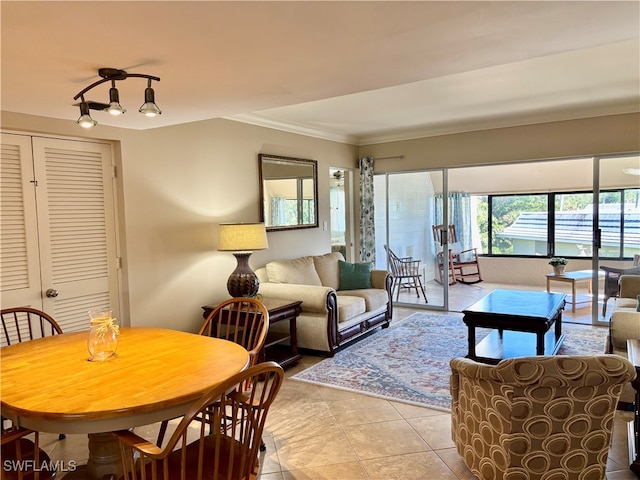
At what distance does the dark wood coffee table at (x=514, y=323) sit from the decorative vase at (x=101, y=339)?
294 cm

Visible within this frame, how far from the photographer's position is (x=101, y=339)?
6.77ft

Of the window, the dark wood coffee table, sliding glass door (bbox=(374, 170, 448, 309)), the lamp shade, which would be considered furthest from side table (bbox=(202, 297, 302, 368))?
the window

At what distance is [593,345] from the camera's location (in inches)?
179

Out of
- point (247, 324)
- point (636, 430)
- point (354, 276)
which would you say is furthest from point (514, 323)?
point (247, 324)

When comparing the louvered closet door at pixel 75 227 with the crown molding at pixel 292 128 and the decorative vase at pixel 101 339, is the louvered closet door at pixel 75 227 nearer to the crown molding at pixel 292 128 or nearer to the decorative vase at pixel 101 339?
the decorative vase at pixel 101 339

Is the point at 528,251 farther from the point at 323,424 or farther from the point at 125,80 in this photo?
the point at 125,80

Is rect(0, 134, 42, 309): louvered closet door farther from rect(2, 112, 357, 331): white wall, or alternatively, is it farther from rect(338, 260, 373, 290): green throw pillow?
rect(338, 260, 373, 290): green throw pillow

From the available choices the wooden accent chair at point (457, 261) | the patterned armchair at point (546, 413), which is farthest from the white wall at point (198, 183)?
the patterned armchair at point (546, 413)

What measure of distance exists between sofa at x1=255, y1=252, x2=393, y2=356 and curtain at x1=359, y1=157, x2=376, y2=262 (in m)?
1.22

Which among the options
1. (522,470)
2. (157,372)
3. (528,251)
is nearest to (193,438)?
(157,372)

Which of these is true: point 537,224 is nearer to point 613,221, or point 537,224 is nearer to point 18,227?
point 613,221

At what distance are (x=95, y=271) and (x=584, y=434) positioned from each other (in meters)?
3.40

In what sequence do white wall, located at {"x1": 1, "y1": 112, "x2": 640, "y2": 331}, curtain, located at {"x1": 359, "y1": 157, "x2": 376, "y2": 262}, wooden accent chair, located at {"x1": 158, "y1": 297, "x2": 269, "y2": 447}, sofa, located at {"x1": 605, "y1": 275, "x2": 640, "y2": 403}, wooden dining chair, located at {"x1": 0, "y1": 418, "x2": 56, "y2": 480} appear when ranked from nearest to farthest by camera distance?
wooden dining chair, located at {"x1": 0, "y1": 418, "x2": 56, "y2": 480}, wooden accent chair, located at {"x1": 158, "y1": 297, "x2": 269, "y2": 447}, sofa, located at {"x1": 605, "y1": 275, "x2": 640, "y2": 403}, white wall, located at {"x1": 1, "y1": 112, "x2": 640, "y2": 331}, curtain, located at {"x1": 359, "y1": 157, "x2": 376, "y2": 262}

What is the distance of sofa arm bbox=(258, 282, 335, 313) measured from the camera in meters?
4.24
